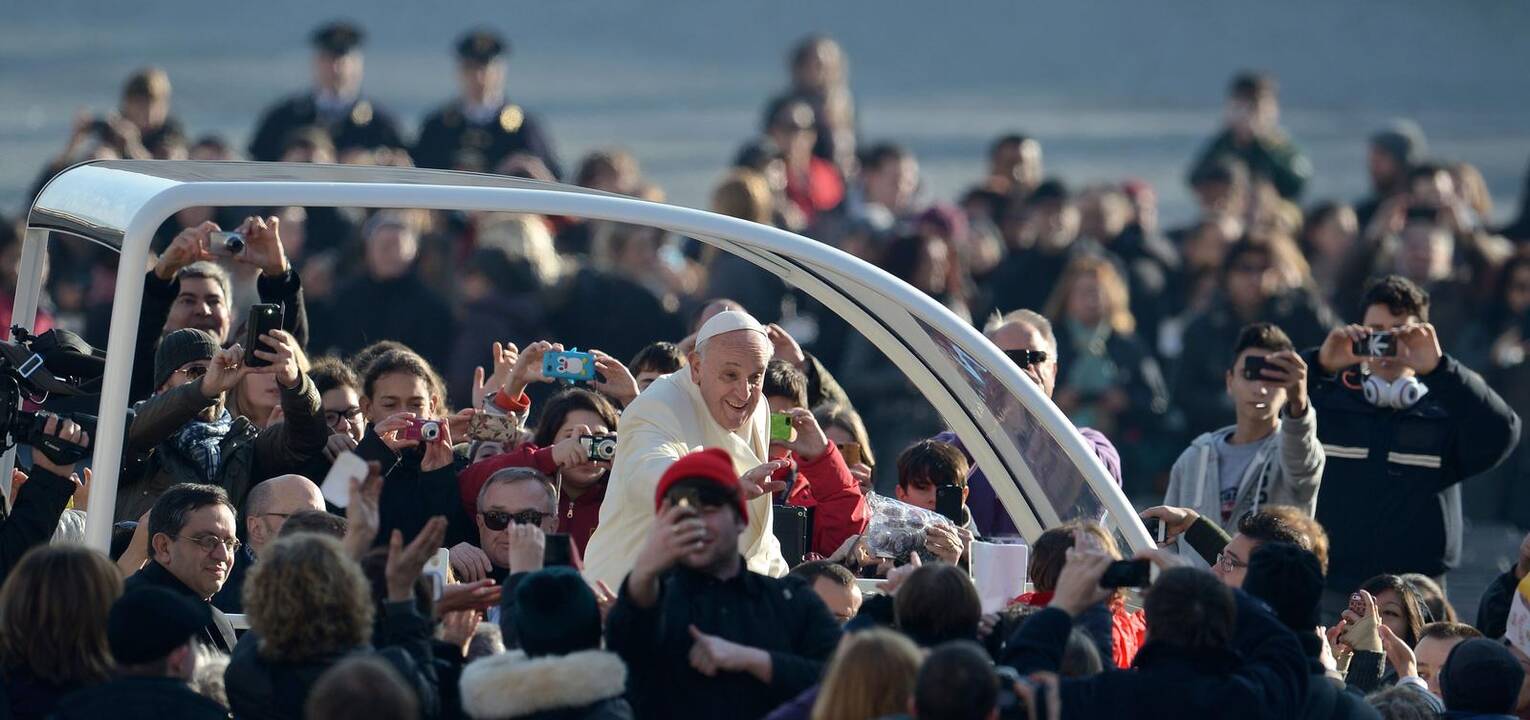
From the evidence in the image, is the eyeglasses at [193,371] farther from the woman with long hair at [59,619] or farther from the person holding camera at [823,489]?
the woman with long hair at [59,619]

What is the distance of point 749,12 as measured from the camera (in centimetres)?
2723

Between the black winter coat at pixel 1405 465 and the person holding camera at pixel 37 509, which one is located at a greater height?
the black winter coat at pixel 1405 465

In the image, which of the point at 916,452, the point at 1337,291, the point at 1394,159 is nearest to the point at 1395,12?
the point at 1394,159

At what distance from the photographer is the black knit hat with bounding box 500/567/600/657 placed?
5754mm

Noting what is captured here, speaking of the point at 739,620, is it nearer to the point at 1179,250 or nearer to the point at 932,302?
the point at 932,302

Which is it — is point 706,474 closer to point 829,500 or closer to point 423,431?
point 423,431

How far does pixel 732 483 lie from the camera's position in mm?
5988

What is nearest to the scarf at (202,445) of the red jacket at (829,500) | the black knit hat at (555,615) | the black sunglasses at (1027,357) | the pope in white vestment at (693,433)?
the pope in white vestment at (693,433)

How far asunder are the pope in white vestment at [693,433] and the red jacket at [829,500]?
555mm

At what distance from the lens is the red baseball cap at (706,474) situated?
19.5 feet

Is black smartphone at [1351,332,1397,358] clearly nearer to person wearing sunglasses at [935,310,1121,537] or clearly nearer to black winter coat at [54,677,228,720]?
person wearing sunglasses at [935,310,1121,537]

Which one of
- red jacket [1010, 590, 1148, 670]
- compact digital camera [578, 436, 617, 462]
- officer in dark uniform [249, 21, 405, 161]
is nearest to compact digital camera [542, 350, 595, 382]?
compact digital camera [578, 436, 617, 462]

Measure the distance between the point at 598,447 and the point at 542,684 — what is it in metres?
2.02

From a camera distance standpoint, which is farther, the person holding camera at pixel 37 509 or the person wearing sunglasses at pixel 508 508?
the person wearing sunglasses at pixel 508 508
